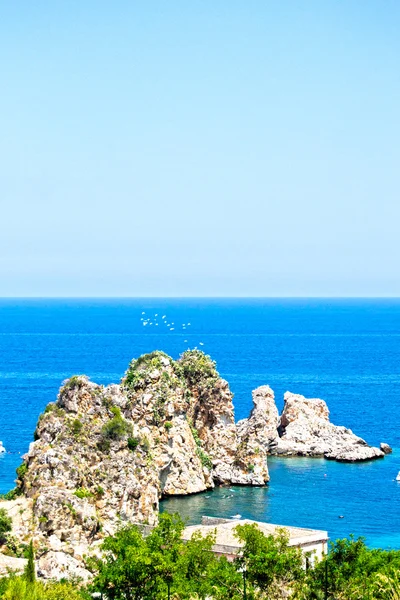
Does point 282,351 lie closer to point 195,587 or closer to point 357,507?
point 357,507

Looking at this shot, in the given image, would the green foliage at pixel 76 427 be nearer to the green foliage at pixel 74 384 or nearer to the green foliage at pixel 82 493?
the green foliage at pixel 74 384

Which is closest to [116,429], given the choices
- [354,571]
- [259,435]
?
[354,571]

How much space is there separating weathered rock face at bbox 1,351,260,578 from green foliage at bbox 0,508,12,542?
0.41 m

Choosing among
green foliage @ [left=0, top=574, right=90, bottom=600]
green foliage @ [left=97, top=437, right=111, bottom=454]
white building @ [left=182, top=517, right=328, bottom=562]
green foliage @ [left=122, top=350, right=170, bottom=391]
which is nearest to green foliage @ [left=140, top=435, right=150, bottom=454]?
green foliage @ [left=97, top=437, right=111, bottom=454]

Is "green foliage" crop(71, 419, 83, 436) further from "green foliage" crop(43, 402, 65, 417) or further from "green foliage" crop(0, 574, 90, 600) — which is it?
"green foliage" crop(0, 574, 90, 600)

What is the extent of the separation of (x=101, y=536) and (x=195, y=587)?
13.0 metres

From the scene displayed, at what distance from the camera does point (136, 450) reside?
58.8m

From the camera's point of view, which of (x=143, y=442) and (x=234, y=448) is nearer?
(x=143, y=442)

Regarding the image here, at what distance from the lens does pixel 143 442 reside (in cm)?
5984

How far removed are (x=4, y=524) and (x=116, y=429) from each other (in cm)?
971

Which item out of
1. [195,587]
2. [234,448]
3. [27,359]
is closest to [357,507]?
[234,448]

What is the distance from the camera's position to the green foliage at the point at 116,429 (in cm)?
5756

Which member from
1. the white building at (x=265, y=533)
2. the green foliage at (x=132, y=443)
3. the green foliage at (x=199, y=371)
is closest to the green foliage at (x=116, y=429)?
the green foliage at (x=132, y=443)

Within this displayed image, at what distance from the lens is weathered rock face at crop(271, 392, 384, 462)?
271ft
